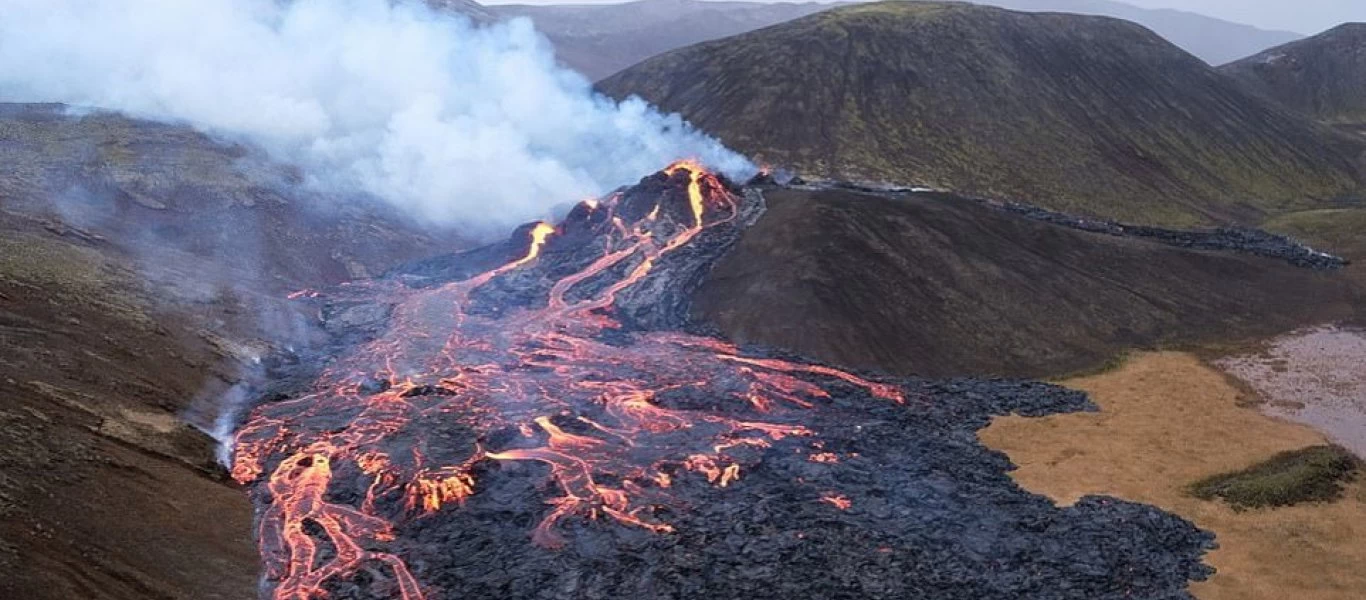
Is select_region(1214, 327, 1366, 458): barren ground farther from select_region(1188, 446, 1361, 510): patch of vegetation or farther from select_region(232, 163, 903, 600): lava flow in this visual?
select_region(232, 163, 903, 600): lava flow

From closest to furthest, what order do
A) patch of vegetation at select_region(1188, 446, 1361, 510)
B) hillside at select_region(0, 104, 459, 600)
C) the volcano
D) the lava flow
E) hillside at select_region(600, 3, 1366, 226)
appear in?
hillside at select_region(0, 104, 459, 600) → the volcano → the lava flow → patch of vegetation at select_region(1188, 446, 1361, 510) → hillside at select_region(600, 3, 1366, 226)

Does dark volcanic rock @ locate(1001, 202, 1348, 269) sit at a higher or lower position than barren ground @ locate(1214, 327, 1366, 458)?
higher

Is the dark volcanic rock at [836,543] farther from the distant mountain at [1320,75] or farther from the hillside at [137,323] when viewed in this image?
the distant mountain at [1320,75]

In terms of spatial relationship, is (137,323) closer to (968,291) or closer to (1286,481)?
(968,291)

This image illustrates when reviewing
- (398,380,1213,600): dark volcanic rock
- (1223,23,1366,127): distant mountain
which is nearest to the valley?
(398,380,1213,600): dark volcanic rock

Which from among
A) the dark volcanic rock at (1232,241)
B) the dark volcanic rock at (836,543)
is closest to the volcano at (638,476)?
the dark volcanic rock at (836,543)

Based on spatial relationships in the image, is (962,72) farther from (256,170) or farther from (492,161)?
(256,170)

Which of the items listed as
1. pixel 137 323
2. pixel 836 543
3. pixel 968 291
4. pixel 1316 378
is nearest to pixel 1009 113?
pixel 968 291
